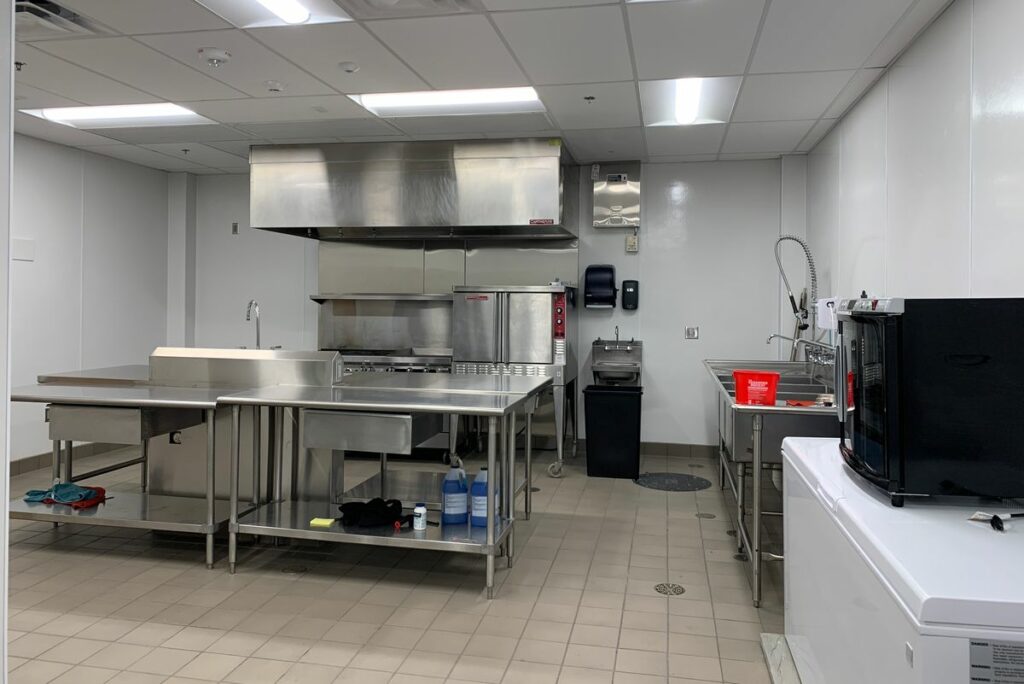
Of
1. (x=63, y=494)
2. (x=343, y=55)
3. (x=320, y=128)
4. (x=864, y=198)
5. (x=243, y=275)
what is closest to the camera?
(x=343, y=55)

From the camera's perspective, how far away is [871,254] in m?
3.94

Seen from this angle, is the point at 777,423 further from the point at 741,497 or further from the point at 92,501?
the point at 92,501

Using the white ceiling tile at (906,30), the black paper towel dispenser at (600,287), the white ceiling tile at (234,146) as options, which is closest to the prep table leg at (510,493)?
the white ceiling tile at (906,30)

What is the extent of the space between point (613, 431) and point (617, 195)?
2125mm

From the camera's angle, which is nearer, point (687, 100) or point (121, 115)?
point (687, 100)

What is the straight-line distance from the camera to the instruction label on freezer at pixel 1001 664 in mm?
1089

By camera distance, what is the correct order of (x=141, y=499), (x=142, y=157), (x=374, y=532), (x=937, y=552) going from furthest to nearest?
(x=142, y=157) < (x=141, y=499) < (x=374, y=532) < (x=937, y=552)

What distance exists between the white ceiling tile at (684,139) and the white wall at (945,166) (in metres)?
1.00

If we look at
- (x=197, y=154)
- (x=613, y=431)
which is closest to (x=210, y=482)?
(x=613, y=431)

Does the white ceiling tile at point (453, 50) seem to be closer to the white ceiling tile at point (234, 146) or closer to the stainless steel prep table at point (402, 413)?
the stainless steel prep table at point (402, 413)

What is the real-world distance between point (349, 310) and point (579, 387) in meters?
2.30

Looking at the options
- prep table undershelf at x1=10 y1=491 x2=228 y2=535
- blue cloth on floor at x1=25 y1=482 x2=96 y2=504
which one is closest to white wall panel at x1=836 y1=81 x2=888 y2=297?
prep table undershelf at x1=10 y1=491 x2=228 y2=535

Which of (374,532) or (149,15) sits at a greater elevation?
(149,15)

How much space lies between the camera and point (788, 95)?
427 cm
